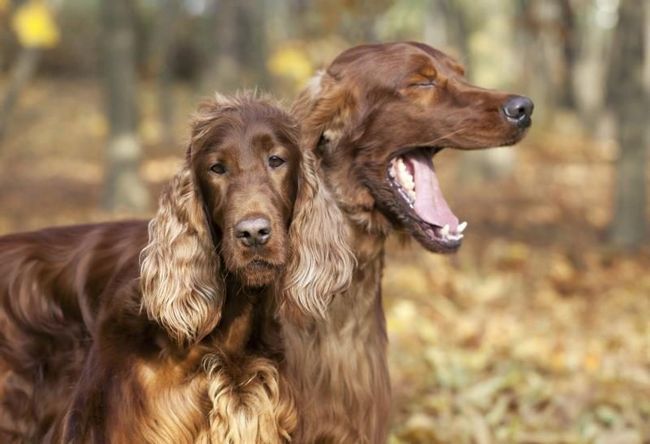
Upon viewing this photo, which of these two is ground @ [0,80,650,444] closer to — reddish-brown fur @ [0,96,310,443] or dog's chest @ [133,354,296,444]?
reddish-brown fur @ [0,96,310,443]

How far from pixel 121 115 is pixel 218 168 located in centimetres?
863

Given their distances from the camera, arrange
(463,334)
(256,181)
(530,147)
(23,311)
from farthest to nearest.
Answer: (530,147)
(463,334)
(23,311)
(256,181)

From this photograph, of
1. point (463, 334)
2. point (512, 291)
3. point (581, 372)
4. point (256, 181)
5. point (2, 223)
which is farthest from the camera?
point (2, 223)

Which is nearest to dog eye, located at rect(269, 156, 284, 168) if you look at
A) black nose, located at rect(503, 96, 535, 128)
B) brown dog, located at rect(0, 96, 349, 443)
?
brown dog, located at rect(0, 96, 349, 443)

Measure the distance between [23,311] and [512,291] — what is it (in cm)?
481

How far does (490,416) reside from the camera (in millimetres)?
5277

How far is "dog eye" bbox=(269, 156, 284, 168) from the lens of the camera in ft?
11.0

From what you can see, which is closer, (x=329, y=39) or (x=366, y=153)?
(x=366, y=153)

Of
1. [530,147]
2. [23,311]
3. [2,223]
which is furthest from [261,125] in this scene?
[530,147]

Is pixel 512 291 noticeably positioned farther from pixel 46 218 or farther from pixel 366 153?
pixel 46 218

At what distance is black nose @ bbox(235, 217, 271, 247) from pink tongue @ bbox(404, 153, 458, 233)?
1.05 m

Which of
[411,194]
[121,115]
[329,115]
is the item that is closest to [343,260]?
[411,194]

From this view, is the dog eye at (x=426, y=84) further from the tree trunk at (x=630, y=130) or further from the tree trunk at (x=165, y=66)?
the tree trunk at (x=165, y=66)

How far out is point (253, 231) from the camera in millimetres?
3145
